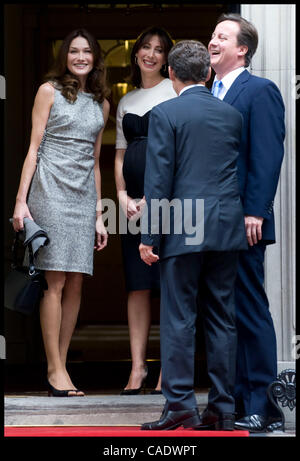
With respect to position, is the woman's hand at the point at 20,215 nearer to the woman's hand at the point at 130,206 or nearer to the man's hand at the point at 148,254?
the woman's hand at the point at 130,206

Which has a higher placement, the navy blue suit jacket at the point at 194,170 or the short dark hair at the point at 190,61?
the short dark hair at the point at 190,61

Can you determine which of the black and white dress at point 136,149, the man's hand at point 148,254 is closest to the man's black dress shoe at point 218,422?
the man's hand at point 148,254

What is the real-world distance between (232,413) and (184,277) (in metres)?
0.67

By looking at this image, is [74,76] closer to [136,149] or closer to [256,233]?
[136,149]

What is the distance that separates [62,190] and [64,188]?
15 mm

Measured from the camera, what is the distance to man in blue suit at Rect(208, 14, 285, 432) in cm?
497

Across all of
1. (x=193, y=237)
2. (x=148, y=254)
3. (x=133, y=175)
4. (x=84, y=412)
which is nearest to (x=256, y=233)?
(x=193, y=237)

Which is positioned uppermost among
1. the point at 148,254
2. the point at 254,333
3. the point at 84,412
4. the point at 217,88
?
the point at 217,88

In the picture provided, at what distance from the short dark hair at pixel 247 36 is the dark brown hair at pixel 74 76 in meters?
0.89

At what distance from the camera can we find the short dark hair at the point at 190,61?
4.90 m

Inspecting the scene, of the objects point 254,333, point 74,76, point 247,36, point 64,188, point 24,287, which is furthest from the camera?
point 74,76

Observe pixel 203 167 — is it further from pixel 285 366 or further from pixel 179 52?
pixel 285 366

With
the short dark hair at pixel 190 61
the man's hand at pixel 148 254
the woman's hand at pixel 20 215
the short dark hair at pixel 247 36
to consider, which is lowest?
the man's hand at pixel 148 254

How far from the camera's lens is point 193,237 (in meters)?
4.75
